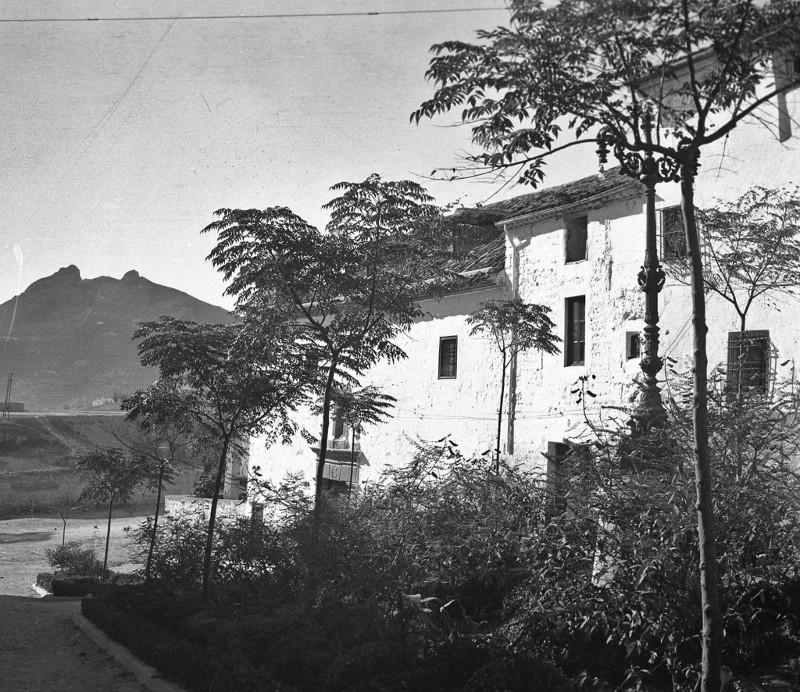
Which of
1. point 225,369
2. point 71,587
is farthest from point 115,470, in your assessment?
point 225,369

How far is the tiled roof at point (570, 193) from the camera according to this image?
1540 centimetres

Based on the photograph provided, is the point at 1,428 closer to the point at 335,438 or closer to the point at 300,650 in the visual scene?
the point at 335,438

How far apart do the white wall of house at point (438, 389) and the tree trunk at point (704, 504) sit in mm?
12326

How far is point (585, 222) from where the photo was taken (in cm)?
1664

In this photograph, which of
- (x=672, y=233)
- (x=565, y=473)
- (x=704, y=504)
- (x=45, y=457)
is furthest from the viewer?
(x=45, y=457)

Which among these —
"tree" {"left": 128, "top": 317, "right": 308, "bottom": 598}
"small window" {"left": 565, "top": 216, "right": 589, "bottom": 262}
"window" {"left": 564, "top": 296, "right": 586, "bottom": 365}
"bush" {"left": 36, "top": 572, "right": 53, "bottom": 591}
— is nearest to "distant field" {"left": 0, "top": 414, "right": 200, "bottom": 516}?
"bush" {"left": 36, "top": 572, "right": 53, "bottom": 591}

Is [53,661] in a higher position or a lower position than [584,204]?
lower

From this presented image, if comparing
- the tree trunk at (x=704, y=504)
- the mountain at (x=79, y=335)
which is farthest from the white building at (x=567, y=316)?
the mountain at (x=79, y=335)

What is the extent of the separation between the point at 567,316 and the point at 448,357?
14.4 feet

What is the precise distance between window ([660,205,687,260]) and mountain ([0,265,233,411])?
68.2 m

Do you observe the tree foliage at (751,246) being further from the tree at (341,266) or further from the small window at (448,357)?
the small window at (448,357)

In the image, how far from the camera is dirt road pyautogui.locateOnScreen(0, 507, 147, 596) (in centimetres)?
2426

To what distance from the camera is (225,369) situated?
407 inches

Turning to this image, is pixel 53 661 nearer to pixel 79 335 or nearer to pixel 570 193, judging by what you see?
pixel 570 193
